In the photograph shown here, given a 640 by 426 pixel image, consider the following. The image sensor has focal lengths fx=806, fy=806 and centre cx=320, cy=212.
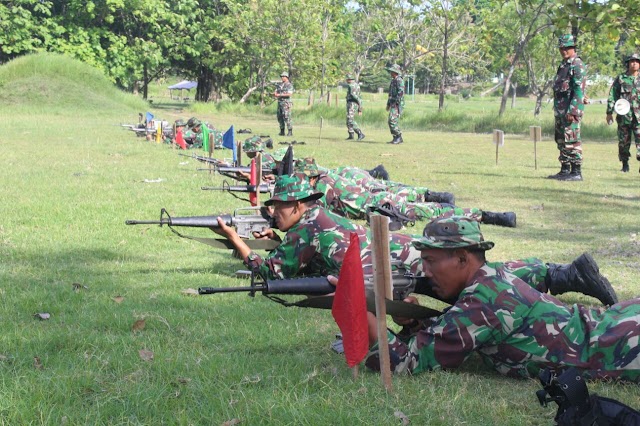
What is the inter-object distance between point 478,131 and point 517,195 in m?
18.2

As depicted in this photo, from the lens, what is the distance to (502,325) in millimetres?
4297

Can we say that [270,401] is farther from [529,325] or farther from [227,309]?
[227,309]

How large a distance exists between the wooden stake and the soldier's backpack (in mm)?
916

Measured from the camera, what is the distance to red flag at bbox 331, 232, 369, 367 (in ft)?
13.4

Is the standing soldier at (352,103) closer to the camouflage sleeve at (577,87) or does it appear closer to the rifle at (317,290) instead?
the camouflage sleeve at (577,87)

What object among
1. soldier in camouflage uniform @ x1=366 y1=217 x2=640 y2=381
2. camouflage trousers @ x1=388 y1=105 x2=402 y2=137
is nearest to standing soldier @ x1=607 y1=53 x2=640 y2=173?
camouflage trousers @ x1=388 y1=105 x2=402 y2=137

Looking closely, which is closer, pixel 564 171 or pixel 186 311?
pixel 186 311

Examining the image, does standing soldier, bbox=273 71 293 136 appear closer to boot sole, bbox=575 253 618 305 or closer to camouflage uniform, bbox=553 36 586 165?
camouflage uniform, bbox=553 36 586 165

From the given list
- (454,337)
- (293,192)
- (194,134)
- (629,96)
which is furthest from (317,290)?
(194,134)

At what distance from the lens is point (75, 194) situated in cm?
1220

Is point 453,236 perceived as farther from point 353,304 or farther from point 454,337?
point 353,304

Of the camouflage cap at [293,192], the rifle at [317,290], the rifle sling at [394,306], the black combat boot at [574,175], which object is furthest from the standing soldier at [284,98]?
the rifle sling at [394,306]

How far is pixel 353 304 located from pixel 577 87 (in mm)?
11486

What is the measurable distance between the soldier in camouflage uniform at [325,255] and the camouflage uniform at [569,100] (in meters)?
8.90
